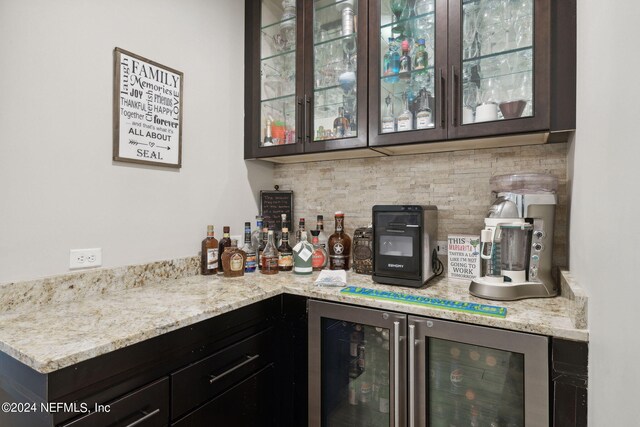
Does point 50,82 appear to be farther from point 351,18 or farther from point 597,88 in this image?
point 597,88

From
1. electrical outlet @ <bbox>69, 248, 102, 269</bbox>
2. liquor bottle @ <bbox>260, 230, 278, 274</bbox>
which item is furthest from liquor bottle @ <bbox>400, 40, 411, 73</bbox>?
electrical outlet @ <bbox>69, 248, 102, 269</bbox>

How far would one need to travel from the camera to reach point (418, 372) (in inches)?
51.4

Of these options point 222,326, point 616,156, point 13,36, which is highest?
point 13,36

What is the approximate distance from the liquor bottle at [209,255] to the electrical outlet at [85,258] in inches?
21.0

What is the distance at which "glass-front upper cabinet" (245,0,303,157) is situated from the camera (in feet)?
6.95

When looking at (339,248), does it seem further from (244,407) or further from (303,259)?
(244,407)

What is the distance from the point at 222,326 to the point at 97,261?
0.67 metres

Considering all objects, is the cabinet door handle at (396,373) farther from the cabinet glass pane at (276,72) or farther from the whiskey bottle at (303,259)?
the cabinet glass pane at (276,72)

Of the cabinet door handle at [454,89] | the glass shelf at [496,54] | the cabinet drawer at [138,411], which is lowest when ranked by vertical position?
the cabinet drawer at [138,411]

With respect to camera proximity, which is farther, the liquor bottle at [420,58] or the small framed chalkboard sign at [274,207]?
the small framed chalkboard sign at [274,207]

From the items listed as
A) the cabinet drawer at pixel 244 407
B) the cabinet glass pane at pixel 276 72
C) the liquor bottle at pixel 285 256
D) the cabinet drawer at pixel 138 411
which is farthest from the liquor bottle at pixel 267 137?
the cabinet drawer at pixel 138 411

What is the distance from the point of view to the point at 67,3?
4.59ft

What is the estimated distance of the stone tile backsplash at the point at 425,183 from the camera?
1.68m

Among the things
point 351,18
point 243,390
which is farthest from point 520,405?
point 351,18
